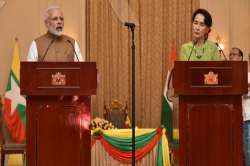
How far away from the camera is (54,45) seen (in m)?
5.32

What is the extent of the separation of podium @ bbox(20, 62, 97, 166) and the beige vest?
791 mm

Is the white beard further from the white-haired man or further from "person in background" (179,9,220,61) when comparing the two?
"person in background" (179,9,220,61)

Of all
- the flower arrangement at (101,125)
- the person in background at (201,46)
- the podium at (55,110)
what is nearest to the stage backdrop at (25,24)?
the flower arrangement at (101,125)

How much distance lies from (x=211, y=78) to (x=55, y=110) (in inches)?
51.8

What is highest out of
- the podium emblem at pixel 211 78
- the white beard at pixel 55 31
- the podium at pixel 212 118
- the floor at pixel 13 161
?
the white beard at pixel 55 31

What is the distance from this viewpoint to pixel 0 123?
24.4ft

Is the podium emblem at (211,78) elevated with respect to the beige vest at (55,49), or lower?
lower

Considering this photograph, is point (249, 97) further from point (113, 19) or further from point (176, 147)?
point (113, 19)

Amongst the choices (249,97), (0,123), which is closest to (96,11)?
(0,123)

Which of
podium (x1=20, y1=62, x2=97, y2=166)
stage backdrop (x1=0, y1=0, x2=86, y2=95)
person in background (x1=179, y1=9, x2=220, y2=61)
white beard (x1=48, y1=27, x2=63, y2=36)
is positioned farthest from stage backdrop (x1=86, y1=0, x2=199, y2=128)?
podium (x1=20, y1=62, x2=97, y2=166)

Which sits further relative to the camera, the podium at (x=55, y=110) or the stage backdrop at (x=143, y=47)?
the stage backdrop at (x=143, y=47)

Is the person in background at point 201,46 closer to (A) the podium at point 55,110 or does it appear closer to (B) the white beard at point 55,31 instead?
(A) the podium at point 55,110

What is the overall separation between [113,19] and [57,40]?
4189 millimetres

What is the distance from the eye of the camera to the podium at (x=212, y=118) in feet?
14.6
